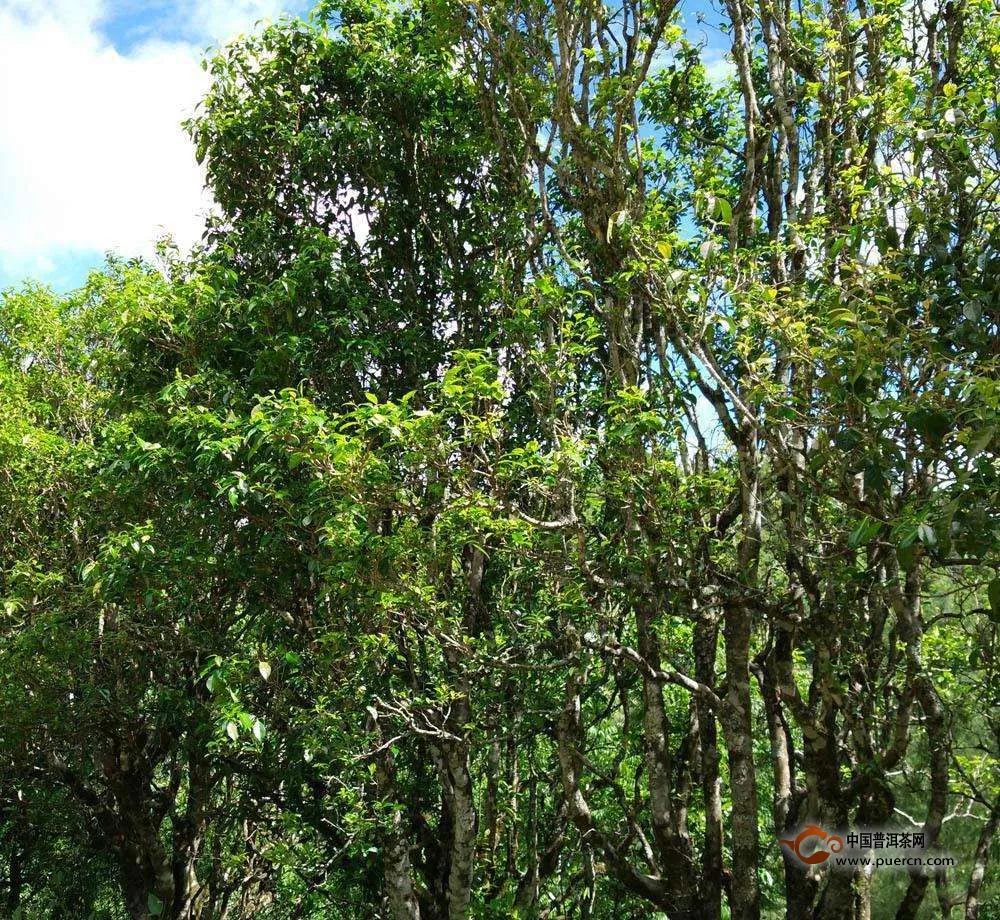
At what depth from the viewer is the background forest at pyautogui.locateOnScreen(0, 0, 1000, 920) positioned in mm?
5914

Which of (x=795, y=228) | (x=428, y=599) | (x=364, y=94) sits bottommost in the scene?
(x=428, y=599)

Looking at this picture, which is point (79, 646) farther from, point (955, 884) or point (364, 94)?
point (955, 884)

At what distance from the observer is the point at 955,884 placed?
11.9m

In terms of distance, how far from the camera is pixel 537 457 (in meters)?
5.90

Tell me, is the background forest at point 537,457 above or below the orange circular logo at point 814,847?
above

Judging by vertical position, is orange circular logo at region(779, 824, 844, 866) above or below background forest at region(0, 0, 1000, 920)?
below

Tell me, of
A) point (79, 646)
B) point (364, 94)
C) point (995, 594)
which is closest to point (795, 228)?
point (995, 594)

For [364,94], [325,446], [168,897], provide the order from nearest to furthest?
[325,446] → [364,94] → [168,897]

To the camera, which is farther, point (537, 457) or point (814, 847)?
point (814, 847)

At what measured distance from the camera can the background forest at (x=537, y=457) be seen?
233 inches

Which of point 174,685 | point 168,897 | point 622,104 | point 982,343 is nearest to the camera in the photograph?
point 982,343

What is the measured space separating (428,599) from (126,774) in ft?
22.2

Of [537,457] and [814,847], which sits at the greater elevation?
[537,457]

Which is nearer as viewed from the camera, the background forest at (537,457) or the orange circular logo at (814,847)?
the background forest at (537,457)
